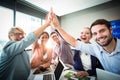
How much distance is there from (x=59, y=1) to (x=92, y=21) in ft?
1.90

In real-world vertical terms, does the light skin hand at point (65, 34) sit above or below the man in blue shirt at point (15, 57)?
above

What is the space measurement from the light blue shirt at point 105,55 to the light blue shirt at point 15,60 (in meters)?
0.50

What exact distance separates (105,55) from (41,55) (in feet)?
2.22

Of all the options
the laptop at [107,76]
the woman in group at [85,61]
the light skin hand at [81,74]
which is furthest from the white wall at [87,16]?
the laptop at [107,76]

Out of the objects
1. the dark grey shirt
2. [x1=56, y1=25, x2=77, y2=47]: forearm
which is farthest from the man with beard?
the dark grey shirt

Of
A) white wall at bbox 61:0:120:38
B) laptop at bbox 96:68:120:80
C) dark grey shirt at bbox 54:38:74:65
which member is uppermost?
white wall at bbox 61:0:120:38

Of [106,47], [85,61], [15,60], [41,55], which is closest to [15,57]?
[15,60]

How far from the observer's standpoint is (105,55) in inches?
39.1

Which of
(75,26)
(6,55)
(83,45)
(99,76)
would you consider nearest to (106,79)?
(99,76)

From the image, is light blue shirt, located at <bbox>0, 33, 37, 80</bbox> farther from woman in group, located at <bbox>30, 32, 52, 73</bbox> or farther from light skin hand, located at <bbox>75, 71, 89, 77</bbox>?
light skin hand, located at <bbox>75, 71, 89, 77</bbox>

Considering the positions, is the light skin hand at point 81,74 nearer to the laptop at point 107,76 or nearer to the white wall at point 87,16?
the laptop at point 107,76

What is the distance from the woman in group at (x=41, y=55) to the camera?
1.23 meters

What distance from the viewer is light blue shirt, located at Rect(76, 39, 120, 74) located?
94 cm

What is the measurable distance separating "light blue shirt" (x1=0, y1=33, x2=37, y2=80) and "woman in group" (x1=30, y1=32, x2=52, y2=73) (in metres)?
0.22
